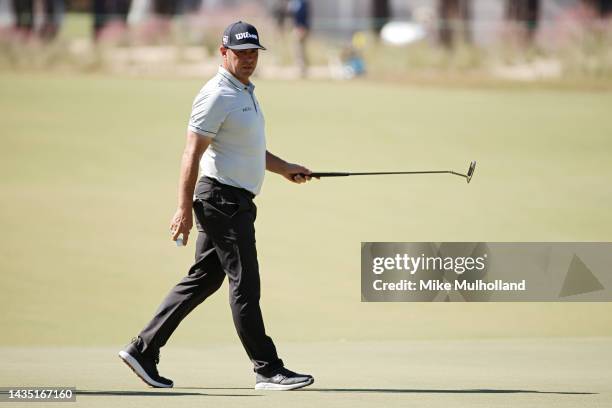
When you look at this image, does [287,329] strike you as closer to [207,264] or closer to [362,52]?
[207,264]

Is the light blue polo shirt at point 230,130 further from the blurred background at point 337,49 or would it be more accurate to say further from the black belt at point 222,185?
the blurred background at point 337,49

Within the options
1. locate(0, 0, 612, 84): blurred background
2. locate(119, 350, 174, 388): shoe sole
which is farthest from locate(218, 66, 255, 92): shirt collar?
locate(0, 0, 612, 84): blurred background

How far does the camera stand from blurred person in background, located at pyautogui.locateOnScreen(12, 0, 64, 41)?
28.5m

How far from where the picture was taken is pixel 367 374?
7.49 metres

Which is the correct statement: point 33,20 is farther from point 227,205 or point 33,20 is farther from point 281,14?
point 227,205

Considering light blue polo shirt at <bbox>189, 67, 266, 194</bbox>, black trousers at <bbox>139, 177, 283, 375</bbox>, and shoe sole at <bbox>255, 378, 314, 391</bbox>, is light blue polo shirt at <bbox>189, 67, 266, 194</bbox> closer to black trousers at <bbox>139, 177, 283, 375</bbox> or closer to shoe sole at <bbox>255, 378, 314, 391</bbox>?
black trousers at <bbox>139, 177, 283, 375</bbox>

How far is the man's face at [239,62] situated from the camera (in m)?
6.74

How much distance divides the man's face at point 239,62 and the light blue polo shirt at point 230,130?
34 mm

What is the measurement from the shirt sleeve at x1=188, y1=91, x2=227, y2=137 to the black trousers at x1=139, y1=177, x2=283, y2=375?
12.1 inches

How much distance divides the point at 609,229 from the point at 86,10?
39.7 meters

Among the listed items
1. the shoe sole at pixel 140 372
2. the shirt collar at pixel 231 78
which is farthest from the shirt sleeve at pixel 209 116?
the shoe sole at pixel 140 372

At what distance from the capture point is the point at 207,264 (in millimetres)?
6930

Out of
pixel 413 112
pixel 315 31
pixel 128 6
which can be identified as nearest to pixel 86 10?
pixel 128 6

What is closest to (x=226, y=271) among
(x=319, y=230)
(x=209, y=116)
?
(x=209, y=116)
